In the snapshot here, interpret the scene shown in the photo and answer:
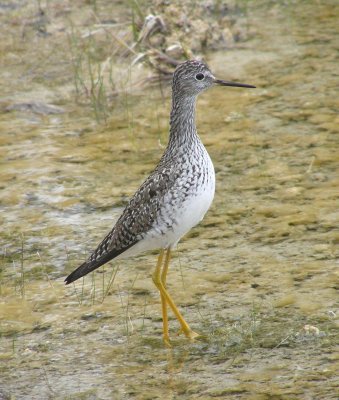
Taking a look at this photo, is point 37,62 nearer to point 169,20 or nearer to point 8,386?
point 169,20

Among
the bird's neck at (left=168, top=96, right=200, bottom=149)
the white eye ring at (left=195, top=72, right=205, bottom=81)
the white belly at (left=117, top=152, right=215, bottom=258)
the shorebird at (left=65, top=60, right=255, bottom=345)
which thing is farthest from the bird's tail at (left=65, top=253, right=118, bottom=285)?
the white eye ring at (left=195, top=72, right=205, bottom=81)

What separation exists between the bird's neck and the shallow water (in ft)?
3.65

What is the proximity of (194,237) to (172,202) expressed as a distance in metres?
1.62

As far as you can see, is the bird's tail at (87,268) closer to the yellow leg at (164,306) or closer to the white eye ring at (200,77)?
the yellow leg at (164,306)

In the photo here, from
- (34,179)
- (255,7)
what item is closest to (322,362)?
(34,179)

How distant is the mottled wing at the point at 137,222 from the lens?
6141mm

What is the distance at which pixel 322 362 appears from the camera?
5.71m

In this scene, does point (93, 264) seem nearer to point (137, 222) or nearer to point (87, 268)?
point (87, 268)

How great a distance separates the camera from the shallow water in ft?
19.2

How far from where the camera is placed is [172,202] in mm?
6039

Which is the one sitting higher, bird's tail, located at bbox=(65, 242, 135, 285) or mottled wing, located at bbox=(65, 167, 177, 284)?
mottled wing, located at bbox=(65, 167, 177, 284)

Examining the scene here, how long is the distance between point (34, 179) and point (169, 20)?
10.3 ft

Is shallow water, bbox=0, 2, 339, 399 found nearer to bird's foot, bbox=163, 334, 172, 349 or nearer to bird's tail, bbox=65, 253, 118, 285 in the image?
bird's foot, bbox=163, 334, 172, 349

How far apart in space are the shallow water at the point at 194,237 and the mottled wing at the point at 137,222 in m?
0.49
